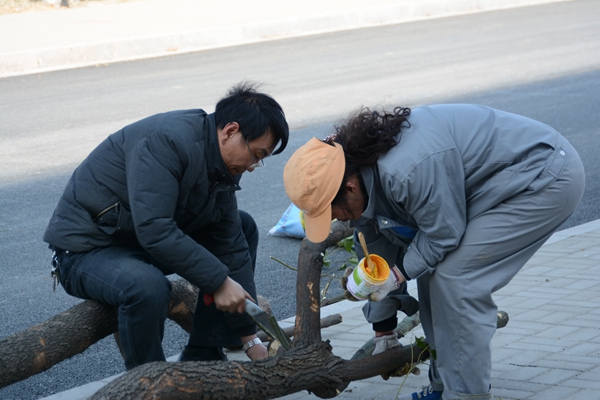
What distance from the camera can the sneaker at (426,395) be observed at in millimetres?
3395

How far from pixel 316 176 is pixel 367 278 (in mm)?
497

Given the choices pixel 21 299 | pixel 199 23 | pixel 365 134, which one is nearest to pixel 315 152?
pixel 365 134

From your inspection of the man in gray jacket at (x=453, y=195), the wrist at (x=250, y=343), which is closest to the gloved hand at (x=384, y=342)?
the man in gray jacket at (x=453, y=195)

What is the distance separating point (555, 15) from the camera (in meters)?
17.1

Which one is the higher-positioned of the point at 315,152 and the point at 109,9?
the point at 315,152

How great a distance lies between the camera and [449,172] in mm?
2934

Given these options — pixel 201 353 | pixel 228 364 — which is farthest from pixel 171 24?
pixel 228 364

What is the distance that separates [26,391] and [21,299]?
1.11 meters

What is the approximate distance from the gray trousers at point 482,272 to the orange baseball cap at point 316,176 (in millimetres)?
531

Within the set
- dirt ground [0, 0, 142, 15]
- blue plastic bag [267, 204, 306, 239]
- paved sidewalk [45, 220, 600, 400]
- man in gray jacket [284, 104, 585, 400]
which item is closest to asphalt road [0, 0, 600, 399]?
blue plastic bag [267, 204, 306, 239]

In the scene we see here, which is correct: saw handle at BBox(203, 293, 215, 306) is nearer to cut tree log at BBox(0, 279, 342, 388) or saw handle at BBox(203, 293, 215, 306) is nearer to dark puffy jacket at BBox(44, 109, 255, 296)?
dark puffy jacket at BBox(44, 109, 255, 296)

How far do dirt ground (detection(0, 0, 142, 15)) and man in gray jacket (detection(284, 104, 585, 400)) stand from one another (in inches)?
666

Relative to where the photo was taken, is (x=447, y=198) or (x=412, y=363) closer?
(x=447, y=198)

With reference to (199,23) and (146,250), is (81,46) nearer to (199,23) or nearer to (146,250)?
(199,23)
